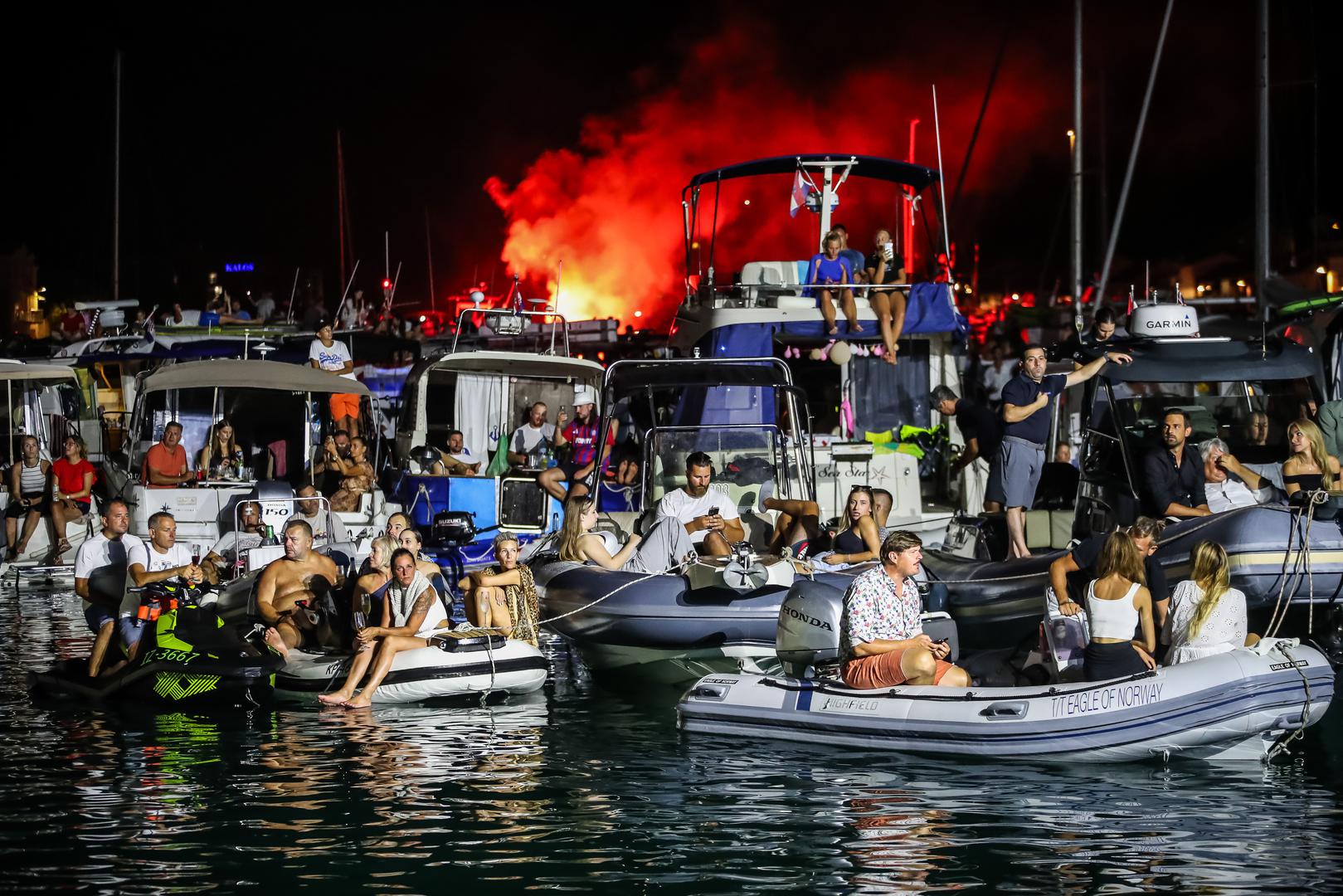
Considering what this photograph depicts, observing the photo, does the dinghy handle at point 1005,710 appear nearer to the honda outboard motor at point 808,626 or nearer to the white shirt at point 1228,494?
the honda outboard motor at point 808,626

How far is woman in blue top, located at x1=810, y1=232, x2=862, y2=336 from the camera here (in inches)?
712

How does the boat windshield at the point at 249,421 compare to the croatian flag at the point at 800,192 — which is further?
the boat windshield at the point at 249,421

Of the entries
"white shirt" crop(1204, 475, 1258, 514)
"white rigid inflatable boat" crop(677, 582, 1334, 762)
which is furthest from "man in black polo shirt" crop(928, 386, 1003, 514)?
"white rigid inflatable boat" crop(677, 582, 1334, 762)

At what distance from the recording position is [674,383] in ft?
46.5

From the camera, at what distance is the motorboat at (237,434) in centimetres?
1778

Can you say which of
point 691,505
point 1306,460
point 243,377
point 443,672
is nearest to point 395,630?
point 443,672

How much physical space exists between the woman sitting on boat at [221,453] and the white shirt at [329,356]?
1.37 meters

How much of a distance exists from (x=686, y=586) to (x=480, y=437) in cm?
1042

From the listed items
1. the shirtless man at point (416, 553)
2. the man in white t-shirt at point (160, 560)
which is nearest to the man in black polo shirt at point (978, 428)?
the shirtless man at point (416, 553)

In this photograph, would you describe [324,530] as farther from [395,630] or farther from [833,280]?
[833,280]

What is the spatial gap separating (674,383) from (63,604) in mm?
7923

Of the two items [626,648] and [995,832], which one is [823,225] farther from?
[995,832]

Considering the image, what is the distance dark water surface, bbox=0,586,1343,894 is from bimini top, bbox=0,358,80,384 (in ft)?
37.5

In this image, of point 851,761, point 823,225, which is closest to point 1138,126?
point 823,225
